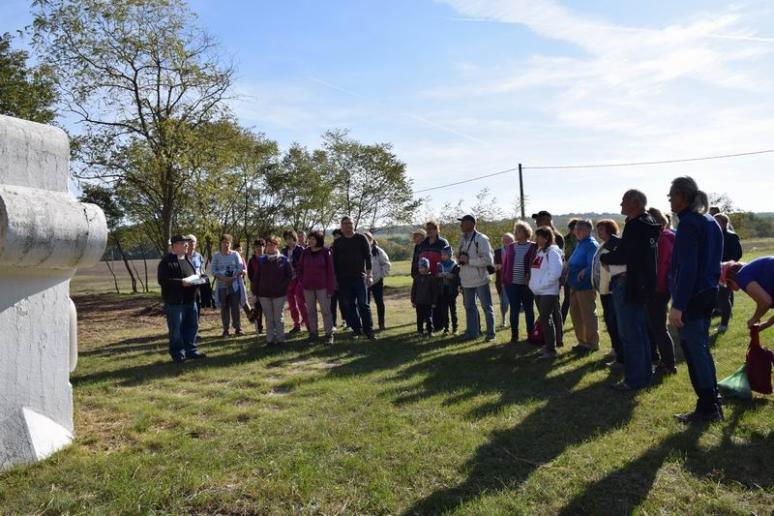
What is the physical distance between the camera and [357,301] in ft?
31.1

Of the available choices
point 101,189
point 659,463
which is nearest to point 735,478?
point 659,463

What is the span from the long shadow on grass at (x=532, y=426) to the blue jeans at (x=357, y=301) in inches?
113

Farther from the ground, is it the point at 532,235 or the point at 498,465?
the point at 532,235

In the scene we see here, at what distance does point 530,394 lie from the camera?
5.56 meters

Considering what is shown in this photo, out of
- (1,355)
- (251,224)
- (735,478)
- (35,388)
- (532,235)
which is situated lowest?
(735,478)

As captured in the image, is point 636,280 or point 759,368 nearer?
point 759,368

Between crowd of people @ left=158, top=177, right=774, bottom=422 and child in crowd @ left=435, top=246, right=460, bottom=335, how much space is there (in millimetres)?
20

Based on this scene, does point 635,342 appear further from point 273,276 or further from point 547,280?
point 273,276

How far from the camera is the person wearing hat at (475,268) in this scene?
8.73 metres

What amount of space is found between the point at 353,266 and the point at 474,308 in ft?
6.82

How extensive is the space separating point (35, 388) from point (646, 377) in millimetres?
5208

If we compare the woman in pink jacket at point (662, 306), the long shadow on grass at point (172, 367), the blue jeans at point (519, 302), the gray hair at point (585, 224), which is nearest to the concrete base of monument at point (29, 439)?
the long shadow on grass at point (172, 367)

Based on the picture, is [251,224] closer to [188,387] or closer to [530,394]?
[188,387]

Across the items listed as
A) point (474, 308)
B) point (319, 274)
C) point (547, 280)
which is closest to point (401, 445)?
point (547, 280)
